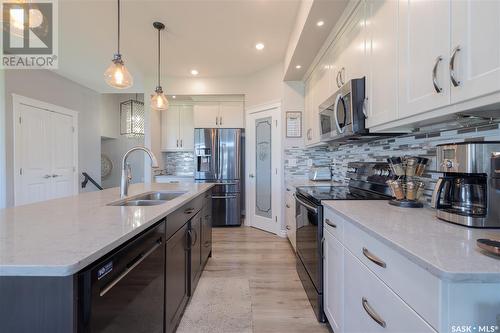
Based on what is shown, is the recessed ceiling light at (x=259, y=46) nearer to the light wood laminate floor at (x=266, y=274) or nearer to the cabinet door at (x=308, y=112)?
the cabinet door at (x=308, y=112)

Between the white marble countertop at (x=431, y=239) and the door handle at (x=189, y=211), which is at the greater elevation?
the white marble countertop at (x=431, y=239)

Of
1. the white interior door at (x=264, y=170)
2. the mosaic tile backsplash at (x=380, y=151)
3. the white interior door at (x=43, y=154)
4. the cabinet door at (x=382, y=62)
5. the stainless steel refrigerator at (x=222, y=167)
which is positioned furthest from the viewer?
the stainless steel refrigerator at (x=222, y=167)

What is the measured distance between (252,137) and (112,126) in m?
4.63

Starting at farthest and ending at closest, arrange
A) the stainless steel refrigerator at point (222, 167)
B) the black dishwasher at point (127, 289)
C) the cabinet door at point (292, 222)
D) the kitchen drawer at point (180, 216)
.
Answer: the stainless steel refrigerator at point (222, 167) < the cabinet door at point (292, 222) < the kitchen drawer at point (180, 216) < the black dishwasher at point (127, 289)

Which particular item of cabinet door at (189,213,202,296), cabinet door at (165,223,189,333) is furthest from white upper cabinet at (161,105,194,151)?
cabinet door at (165,223,189,333)

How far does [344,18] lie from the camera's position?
6.59 ft

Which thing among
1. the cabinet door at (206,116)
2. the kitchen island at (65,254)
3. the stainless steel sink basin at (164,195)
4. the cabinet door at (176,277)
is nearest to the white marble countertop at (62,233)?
the kitchen island at (65,254)

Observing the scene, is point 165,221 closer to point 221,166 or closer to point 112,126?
point 221,166

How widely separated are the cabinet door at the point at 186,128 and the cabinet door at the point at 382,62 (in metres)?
3.81

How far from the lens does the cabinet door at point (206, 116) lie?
180 inches

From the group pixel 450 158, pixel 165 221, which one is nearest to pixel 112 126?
pixel 165 221

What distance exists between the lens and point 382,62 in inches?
56.8

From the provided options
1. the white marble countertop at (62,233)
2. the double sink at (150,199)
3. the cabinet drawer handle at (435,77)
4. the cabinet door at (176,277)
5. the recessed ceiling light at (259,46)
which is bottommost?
the cabinet door at (176,277)

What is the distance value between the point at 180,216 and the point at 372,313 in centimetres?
120
